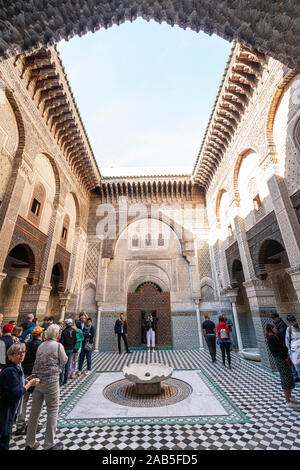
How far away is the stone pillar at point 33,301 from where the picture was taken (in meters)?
4.87

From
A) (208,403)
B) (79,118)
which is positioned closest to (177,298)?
(208,403)

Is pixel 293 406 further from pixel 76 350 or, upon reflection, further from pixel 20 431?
pixel 76 350

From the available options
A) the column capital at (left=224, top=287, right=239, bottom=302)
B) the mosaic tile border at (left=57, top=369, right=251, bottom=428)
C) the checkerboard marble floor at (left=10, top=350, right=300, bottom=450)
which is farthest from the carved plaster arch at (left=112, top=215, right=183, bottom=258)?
the mosaic tile border at (left=57, top=369, right=251, bottom=428)

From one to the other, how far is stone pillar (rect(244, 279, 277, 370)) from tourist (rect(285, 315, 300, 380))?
197cm

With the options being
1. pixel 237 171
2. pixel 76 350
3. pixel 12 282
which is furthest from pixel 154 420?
pixel 12 282

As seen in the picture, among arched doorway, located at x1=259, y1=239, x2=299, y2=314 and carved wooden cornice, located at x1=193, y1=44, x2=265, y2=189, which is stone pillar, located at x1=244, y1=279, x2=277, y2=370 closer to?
arched doorway, located at x1=259, y1=239, x2=299, y2=314

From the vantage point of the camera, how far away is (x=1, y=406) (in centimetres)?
142

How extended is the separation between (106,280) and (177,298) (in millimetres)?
2633

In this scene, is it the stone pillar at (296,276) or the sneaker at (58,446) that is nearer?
the sneaker at (58,446)

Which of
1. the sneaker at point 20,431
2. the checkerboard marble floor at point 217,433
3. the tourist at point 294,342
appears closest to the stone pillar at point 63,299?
the checkerboard marble floor at point 217,433

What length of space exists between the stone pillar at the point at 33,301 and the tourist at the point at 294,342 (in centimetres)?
492

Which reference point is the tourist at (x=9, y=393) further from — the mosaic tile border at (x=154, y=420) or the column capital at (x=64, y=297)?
the column capital at (x=64, y=297)

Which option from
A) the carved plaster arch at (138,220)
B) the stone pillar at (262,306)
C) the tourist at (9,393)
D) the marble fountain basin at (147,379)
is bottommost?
the marble fountain basin at (147,379)

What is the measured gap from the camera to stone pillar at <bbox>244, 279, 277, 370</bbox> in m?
→ 4.73
